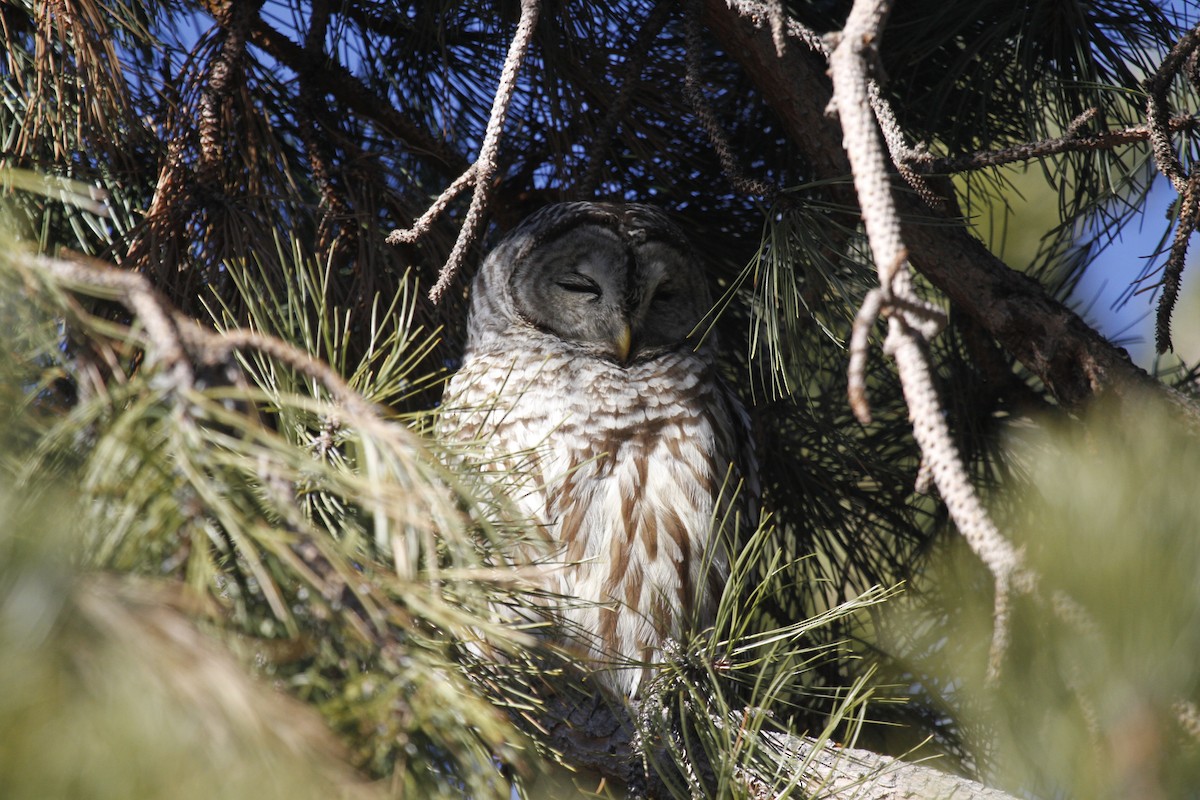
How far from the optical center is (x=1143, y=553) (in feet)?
3.12

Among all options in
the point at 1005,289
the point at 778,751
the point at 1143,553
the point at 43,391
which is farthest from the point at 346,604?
the point at 1005,289

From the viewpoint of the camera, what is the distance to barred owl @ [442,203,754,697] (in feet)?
8.19

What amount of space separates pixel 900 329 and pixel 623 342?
6.02 ft

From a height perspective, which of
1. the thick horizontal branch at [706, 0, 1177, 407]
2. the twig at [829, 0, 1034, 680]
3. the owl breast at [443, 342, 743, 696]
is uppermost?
the thick horizontal branch at [706, 0, 1177, 407]

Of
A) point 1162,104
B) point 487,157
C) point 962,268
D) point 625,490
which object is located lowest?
point 625,490

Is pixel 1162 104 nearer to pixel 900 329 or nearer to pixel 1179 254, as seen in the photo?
pixel 1179 254

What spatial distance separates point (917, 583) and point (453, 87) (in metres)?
1.93

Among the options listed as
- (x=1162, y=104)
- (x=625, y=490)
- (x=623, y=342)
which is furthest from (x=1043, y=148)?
(x=623, y=342)

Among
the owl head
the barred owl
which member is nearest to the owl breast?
the barred owl

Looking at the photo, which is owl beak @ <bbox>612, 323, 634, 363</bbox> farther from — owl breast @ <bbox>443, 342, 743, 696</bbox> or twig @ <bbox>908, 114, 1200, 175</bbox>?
twig @ <bbox>908, 114, 1200, 175</bbox>

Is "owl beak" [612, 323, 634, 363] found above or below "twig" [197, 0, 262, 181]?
below

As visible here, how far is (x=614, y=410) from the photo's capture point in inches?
104

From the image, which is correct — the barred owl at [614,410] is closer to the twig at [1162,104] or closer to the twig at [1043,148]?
the twig at [1043,148]

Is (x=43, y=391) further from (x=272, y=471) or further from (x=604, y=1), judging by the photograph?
(x=604, y=1)
